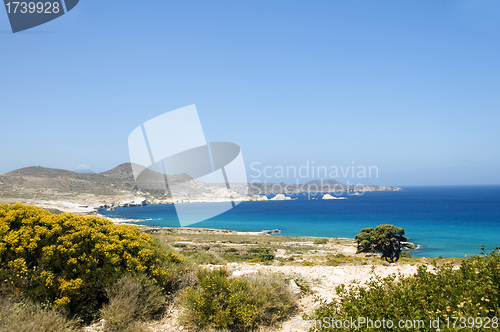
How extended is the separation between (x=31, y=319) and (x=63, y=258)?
3.76ft

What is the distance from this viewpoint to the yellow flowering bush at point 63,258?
5.18 meters

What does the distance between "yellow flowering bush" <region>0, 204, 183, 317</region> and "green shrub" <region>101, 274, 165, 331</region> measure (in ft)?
0.75

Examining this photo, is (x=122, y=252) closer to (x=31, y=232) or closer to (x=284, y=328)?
(x=31, y=232)

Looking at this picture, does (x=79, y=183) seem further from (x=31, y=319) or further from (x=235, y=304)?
(x=235, y=304)

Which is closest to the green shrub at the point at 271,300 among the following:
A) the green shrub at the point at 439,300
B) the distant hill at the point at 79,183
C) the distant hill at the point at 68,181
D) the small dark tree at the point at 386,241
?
the green shrub at the point at 439,300

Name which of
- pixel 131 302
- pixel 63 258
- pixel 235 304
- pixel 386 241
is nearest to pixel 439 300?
pixel 235 304

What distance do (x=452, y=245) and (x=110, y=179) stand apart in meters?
142

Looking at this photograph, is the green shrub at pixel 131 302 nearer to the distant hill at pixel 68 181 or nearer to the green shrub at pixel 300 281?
the green shrub at pixel 300 281

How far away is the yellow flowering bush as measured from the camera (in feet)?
17.0

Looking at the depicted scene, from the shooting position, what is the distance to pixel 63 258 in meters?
5.48

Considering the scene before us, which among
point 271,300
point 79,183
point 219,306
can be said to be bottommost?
point 271,300

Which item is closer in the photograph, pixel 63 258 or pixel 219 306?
pixel 219 306

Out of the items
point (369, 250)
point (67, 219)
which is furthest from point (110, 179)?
point (67, 219)

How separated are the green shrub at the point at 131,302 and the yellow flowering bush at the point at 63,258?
0.23 m
